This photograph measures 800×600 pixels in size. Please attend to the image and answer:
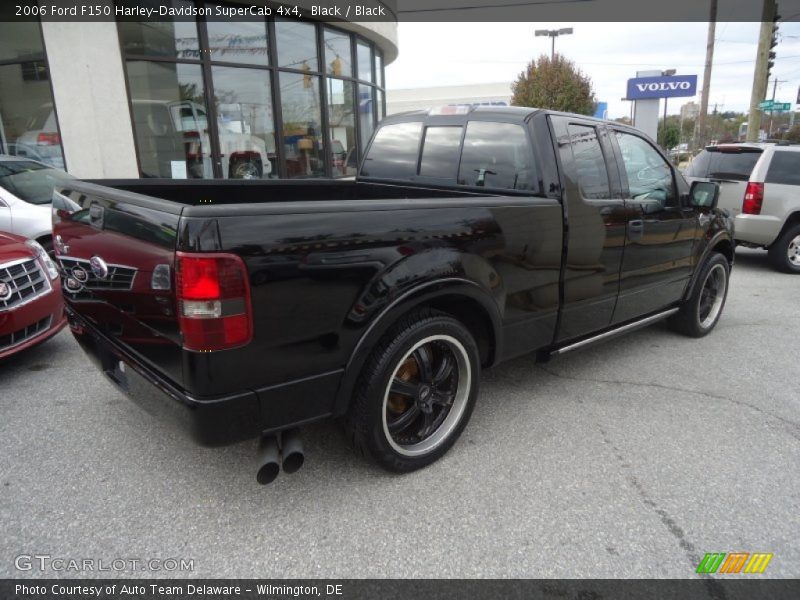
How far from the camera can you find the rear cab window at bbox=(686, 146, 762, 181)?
7.89 metres

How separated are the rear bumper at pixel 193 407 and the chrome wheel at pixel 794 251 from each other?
831 centimetres

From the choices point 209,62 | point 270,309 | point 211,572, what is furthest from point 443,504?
point 209,62

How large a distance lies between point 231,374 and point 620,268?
2.77 metres

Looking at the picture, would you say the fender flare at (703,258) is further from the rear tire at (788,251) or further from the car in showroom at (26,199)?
the car in showroom at (26,199)

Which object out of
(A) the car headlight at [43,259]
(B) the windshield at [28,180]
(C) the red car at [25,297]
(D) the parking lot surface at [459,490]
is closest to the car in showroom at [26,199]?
(B) the windshield at [28,180]

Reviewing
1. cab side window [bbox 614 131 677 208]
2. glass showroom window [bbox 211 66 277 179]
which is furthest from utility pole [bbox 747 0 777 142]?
cab side window [bbox 614 131 677 208]

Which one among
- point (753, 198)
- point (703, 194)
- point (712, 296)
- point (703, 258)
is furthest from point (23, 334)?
point (753, 198)

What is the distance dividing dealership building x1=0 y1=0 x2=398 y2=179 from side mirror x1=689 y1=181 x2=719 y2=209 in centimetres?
875

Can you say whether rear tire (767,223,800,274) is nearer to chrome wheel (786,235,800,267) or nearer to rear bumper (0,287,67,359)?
chrome wheel (786,235,800,267)

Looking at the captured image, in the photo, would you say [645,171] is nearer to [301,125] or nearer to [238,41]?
[238,41]

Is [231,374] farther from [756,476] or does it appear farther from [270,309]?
[756,476]

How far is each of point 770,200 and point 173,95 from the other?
9990mm

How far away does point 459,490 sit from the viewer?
105 inches

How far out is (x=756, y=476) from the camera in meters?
2.80
